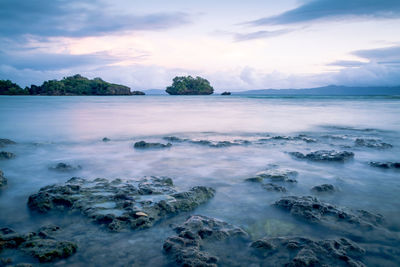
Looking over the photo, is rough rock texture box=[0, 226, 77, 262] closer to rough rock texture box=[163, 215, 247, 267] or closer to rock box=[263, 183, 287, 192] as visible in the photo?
rough rock texture box=[163, 215, 247, 267]

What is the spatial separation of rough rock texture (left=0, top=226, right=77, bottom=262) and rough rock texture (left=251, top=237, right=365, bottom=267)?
175cm

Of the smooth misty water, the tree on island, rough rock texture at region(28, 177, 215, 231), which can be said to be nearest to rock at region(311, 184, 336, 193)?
the smooth misty water

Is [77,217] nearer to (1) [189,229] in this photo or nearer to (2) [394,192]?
(1) [189,229]

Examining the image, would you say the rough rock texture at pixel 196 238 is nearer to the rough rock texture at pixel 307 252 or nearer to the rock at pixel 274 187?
the rough rock texture at pixel 307 252

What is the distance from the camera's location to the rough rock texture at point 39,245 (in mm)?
2293

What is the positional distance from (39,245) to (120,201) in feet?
3.58

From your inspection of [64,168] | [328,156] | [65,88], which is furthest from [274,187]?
[65,88]

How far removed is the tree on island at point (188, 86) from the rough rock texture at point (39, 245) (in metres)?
123

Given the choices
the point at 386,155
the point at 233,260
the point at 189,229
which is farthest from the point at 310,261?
the point at 386,155

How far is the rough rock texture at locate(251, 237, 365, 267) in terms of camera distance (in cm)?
227

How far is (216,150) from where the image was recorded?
284 inches

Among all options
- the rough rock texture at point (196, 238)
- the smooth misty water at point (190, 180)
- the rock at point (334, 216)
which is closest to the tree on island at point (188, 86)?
the smooth misty water at point (190, 180)

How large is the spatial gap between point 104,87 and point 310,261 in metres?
101

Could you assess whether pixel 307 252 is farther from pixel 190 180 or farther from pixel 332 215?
pixel 190 180
